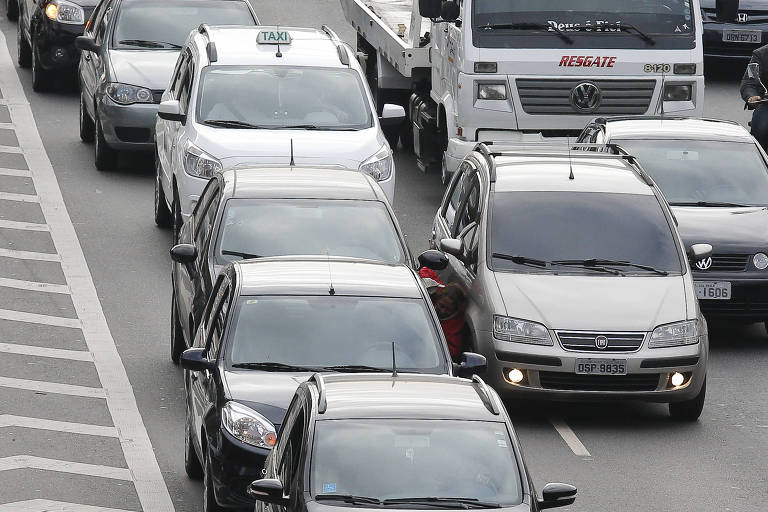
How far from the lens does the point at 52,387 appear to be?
1420cm

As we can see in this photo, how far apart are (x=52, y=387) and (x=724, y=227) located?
19.9 ft

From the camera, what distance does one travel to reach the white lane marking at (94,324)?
476 inches

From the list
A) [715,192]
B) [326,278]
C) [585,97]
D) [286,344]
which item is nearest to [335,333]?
[286,344]

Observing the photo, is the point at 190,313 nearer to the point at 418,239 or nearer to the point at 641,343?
the point at 641,343

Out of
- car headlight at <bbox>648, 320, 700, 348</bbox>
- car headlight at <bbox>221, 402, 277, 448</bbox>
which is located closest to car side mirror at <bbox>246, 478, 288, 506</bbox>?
car headlight at <bbox>221, 402, 277, 448</bbox>

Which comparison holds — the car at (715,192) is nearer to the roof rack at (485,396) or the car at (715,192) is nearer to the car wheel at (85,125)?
the roof rack at (485,396)

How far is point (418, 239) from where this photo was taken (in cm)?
1989

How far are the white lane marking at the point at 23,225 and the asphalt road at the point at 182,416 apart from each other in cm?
21

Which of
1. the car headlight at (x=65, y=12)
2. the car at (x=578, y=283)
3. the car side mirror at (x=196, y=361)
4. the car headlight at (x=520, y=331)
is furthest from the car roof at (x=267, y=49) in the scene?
the car side mirror at (x=196, y=361)

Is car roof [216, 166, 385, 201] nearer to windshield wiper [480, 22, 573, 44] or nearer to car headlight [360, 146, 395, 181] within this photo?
car headlight [360, 146, 395, 181]

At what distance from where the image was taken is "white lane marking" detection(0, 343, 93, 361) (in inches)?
595

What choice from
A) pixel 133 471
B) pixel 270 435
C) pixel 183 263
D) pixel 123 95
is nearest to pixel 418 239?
pixel 123 95

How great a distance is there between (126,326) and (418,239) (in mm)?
4644

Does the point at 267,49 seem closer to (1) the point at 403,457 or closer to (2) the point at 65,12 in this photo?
(2) the point at 65,12
